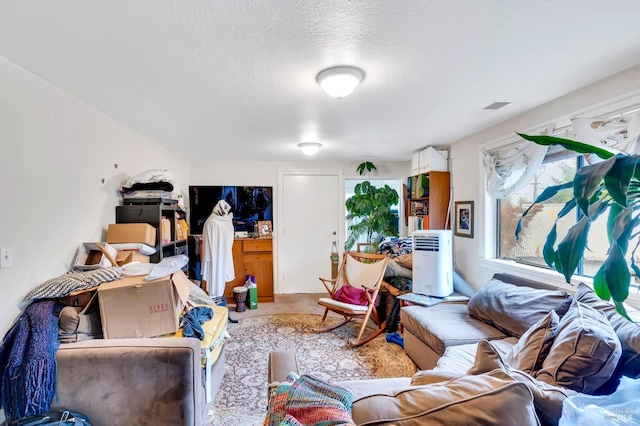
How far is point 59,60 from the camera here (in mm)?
1607

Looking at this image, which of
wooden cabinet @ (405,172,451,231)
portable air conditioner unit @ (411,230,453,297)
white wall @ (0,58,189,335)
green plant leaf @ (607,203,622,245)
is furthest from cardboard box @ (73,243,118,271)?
wooden cabinet @ (405,172,451,231)

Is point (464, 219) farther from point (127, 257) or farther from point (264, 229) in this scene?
point (127, 257)

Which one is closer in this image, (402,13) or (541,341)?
(402,13)

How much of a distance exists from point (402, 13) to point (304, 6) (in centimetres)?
42

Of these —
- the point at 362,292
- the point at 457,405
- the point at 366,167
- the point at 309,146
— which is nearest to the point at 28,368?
the point at 457,405

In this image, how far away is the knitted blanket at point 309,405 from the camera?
0.74m

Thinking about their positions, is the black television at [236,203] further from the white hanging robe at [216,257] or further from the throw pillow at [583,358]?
the throw pillow at [583,358]

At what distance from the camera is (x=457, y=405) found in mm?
712

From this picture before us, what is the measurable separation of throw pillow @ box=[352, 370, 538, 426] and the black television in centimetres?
→ 404

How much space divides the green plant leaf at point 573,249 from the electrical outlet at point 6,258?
98.3 inches

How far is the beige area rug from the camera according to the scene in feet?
6.80

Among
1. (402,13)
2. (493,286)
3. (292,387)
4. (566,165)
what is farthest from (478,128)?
(292,387)

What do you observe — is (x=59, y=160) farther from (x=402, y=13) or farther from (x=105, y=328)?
(x=402, y=13)

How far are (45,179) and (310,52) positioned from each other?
6.10 ft
